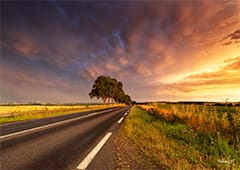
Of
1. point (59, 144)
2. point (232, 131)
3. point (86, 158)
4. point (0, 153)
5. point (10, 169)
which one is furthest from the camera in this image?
point (232, 131)

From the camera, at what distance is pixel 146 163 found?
4320 millimetres

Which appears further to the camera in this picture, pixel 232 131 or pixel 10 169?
pixel 232 131

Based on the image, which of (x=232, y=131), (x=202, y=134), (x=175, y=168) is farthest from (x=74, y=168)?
(x=232, y=131)

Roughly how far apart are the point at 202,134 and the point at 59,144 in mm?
5781

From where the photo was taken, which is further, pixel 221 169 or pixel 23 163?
pixel 23 163

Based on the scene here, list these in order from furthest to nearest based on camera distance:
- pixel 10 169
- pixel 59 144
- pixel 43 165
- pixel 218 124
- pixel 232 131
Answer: pixel 218 124
pixel 232 131
pixel 59 144
pixel 43 165
pixel 10 169

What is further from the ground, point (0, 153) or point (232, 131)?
point (232, 131)

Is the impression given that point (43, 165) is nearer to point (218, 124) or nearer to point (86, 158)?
point (86, 158)

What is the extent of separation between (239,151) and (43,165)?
526 centimetres

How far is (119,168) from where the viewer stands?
3.95 metres

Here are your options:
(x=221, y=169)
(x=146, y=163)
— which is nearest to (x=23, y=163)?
(x=146, y=163)

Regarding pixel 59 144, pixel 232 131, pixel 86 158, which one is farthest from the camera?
pixel 232 131

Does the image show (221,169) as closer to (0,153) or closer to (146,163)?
(146,163)

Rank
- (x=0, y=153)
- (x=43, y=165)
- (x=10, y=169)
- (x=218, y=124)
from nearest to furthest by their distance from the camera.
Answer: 1. (x=10, y=169)
2. (x=43, y=165)
3. (x=0, y=153)
4. (x=218, y=124)
